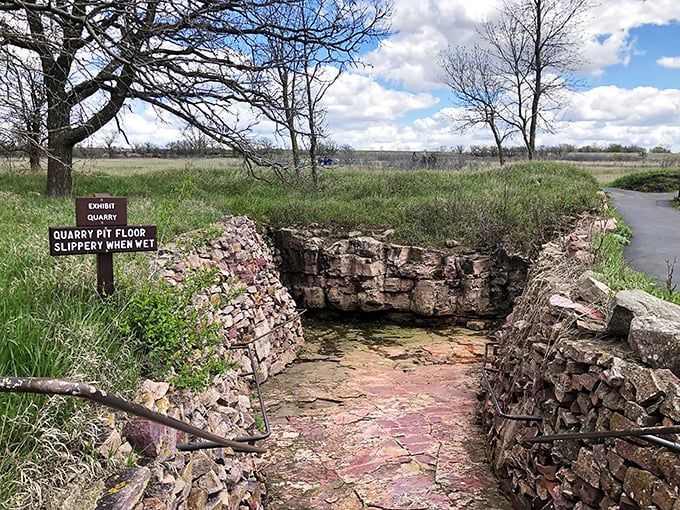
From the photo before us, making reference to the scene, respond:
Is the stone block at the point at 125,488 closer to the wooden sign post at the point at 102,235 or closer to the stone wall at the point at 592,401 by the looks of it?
the wooden sign post at the point at 102,235

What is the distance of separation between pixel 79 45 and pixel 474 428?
9.26 m

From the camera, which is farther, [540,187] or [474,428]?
[540,187]

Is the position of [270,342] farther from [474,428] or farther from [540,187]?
[540,187]

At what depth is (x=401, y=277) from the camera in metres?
10.5

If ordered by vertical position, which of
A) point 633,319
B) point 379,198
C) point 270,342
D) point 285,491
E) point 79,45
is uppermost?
point 79,45

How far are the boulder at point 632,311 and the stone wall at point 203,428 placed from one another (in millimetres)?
2982

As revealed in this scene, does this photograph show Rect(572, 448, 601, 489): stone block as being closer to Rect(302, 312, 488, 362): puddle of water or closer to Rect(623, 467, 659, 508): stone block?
Rect(623, 467, 659, 508): stone block

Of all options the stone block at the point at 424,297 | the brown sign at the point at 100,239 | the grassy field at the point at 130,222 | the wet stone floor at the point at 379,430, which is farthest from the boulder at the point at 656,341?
the stone block at the point at 424,297

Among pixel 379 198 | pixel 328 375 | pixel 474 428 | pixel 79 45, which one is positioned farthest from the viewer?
pixel 379 198

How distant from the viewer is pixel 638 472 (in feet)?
9.80

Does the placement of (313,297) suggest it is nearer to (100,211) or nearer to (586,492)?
(100,211)

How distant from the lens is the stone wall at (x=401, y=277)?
10.3 m

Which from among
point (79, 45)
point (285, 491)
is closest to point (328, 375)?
point (285, 491)

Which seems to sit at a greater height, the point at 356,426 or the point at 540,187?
the point at 540,187
